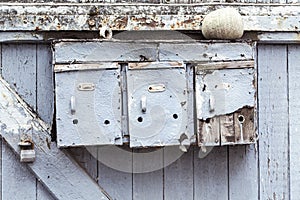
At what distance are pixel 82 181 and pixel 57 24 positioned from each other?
51cm

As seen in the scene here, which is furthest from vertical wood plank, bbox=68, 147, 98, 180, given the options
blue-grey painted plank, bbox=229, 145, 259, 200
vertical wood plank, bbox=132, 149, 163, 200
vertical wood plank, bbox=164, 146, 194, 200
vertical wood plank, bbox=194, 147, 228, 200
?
blue-grey painted plank, bbox=229, 145, 259, 200

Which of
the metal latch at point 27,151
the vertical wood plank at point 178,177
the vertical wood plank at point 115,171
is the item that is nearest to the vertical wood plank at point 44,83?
the metal latch at point 27,151

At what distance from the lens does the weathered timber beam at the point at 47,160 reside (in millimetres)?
1883

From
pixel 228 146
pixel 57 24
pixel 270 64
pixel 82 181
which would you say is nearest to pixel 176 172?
pixel 228 146

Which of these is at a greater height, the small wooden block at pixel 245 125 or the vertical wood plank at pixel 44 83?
the vertical wood plank at pixel 44 83

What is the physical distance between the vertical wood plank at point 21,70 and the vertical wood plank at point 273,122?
0.77 meters

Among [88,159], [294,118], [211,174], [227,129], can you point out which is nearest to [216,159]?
[211,174]

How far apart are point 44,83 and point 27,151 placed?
23 cm

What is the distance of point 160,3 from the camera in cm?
195

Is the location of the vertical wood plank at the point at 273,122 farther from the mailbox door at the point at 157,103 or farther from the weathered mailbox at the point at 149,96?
the mailbox door at the point at 157,103

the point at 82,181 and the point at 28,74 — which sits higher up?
the point at 28,74

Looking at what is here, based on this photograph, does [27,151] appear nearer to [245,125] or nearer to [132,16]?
[132,16]

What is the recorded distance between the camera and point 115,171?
1.95 meters

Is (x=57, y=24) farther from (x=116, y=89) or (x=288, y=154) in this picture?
(x=288, y=154)
